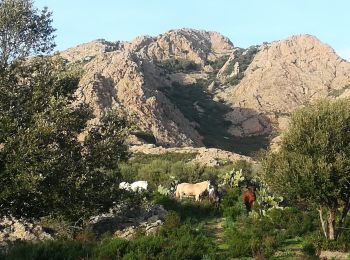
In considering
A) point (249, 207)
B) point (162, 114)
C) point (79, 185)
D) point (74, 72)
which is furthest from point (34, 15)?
point (162, 114)

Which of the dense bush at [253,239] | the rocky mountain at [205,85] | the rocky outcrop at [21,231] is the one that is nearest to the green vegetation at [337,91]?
the rocky mountain at [205,85]

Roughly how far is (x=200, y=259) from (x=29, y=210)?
255 inches

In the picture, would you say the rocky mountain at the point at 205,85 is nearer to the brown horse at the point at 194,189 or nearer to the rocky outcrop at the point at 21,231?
the brown horse at the point at 194,189

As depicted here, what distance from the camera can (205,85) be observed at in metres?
133

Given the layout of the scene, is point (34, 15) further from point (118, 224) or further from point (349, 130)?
point (349, 130)

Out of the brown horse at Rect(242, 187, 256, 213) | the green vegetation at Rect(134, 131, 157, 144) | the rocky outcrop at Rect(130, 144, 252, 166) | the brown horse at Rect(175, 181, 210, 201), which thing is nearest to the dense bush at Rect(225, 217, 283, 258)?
the brown horse at Rect(242, 187, 256, 213)

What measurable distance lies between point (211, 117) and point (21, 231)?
8842 cm

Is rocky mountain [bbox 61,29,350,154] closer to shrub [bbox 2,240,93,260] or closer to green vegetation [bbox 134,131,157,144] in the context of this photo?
green vegetation [bbox 134,131,157,144]

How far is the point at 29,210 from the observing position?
16.7 metres

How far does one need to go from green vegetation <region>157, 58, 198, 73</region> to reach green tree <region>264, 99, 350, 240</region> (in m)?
120

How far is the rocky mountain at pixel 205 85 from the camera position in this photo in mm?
76750

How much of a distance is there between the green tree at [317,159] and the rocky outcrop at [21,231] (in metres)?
10.4

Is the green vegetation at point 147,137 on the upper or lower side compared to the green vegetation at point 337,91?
lower

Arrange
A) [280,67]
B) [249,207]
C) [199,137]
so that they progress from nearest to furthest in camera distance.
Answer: [249,207] < [199,137] < [280,67]
